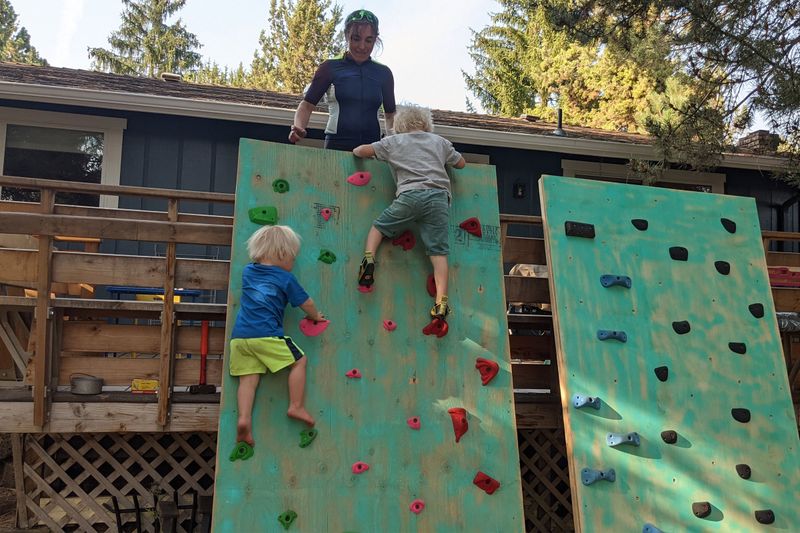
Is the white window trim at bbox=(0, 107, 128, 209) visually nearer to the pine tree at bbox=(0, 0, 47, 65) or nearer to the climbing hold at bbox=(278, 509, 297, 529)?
the climbing hold at bbox=(278, 509, 297, 529)

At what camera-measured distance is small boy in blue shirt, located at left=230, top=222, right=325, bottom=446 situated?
136 inches

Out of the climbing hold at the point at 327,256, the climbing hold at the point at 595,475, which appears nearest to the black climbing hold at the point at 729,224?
the climbing hold at the point at 595,475

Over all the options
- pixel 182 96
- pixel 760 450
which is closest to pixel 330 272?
pixel 760 450

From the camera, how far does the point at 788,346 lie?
5.20m

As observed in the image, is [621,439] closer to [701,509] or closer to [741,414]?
[701,509]

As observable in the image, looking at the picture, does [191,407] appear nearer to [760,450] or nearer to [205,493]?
[205,493]

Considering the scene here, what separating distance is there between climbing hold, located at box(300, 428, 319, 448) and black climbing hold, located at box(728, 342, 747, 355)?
2.72m

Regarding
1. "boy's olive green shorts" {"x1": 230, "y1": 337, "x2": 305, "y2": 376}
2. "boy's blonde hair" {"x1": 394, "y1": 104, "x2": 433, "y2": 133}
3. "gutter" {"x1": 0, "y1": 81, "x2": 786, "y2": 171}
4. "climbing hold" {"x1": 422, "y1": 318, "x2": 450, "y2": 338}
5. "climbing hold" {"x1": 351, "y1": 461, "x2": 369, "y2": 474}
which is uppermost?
"gutter" {"x1": 0, "y1": 81, "x2": 786, "y2": 171}

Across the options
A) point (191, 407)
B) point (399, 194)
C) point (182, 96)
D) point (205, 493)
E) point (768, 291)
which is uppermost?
point (182, 96)

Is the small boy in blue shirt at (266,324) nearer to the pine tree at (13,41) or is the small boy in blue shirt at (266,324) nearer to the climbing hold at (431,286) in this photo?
the climbing hold at (431,286)

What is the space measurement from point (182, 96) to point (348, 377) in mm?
5584

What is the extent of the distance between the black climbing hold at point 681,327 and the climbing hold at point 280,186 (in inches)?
102

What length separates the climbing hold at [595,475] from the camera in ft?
12.1

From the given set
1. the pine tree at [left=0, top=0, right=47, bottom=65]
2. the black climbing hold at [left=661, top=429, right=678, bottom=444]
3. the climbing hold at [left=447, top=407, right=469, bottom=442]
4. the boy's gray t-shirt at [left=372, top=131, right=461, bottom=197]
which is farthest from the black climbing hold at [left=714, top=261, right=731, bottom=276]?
the pine tree at [left=0, top=0, right=47, bottom=65]
